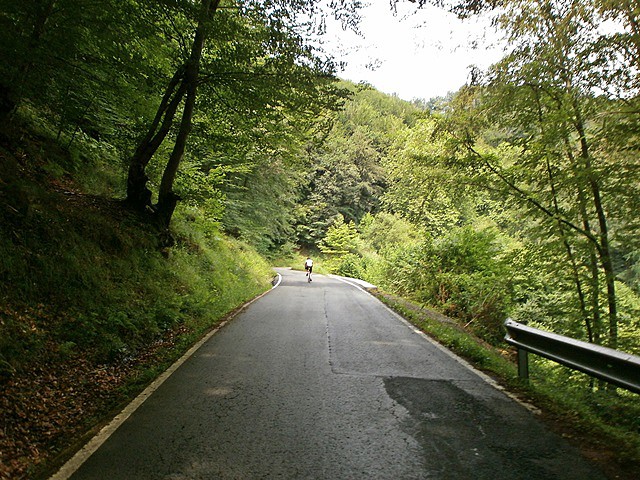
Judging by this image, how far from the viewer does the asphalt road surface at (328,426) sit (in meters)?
2.85

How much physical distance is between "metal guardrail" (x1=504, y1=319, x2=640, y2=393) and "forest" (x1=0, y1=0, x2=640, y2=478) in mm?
557

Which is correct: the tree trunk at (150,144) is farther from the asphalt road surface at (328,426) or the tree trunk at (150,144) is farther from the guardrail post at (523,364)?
the guardrail post at (523,364)

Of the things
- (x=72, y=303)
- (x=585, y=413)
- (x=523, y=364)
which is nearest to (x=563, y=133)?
(x=523, y=364)

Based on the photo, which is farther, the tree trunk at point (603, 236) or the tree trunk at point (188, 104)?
the tree trunk at point (188, 104)

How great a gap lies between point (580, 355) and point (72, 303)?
22.1 ft

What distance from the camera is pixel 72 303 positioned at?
5.68 m

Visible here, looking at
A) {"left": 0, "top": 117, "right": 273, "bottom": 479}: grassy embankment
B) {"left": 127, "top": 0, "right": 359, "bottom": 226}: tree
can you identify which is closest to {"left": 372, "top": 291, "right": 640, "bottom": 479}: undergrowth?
{"left": 0, "top": 117, "right": 273, "bottom": 479}: grassy embankment

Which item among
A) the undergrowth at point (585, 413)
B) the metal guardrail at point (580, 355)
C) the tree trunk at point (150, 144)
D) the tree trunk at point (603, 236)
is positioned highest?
the tree trunk at point (150, 144)

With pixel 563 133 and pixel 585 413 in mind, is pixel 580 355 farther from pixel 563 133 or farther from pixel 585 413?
pixel 563 133

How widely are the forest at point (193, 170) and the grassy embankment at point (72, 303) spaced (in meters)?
0.03

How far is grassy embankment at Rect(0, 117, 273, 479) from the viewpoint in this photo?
3.60 meters

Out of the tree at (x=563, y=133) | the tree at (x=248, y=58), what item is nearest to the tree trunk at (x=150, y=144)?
the tree at (x=248, y=58)

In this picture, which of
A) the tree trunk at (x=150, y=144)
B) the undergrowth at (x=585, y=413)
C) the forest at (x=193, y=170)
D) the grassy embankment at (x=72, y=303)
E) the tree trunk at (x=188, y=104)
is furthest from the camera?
the tree trunk at (x=150, y=144)

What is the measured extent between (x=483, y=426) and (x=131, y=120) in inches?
438
